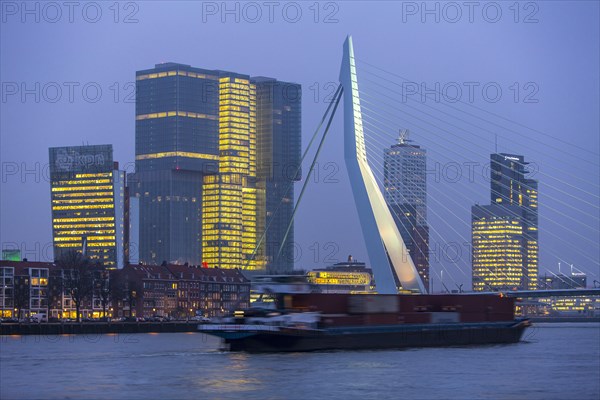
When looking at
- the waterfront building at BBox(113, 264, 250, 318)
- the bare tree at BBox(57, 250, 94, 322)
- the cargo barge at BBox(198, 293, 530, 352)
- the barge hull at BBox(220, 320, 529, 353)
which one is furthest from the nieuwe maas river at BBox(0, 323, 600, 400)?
the waterfront building at BBox(113, 264, 250, 318)

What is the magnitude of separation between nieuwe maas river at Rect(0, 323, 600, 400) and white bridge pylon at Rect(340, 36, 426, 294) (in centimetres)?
714

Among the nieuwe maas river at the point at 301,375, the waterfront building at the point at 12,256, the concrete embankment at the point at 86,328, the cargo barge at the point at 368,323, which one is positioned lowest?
the concrete embankment at the point at 86,328

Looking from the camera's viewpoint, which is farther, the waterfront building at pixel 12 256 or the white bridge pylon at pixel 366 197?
the waterfront building at pixel 12 256

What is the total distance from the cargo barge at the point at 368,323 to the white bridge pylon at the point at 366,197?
257 cm

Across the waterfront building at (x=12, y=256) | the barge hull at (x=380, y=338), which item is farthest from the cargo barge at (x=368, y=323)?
the waterfront building at (x=12, y=256)

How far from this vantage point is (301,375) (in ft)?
171

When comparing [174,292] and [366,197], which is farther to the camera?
[174,292]

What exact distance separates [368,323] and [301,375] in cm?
2230

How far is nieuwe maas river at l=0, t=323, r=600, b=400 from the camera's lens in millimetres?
44938

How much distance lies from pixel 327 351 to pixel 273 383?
20903 mm

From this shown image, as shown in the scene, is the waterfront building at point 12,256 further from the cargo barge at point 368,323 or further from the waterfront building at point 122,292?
the cargo barge at point 368,323

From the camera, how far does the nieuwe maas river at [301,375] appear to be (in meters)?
44.9

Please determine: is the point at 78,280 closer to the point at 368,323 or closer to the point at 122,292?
the point at 122,292

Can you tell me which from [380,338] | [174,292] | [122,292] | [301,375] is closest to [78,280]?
[122,292]
